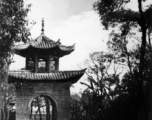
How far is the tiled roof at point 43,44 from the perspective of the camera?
1989 centimetres


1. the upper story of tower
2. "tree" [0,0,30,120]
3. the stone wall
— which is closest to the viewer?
"tree" [0,0,30,120]

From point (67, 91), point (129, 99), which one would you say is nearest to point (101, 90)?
point (67, 91)

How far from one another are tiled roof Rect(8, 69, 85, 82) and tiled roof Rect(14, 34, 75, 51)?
1862mm

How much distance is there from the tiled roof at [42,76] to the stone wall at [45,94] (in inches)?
19.1

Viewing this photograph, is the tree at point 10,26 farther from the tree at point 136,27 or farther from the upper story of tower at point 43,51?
the upper story of tower at point 43,51

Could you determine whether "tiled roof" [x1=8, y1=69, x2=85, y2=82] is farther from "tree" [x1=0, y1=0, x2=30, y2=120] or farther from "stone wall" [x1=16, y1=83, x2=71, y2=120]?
"tree" [x1=0, y1=0, x2=30, y2=120]

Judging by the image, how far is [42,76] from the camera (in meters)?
19.4

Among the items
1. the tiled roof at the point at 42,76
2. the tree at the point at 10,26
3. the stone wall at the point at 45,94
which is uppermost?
the tree at the point at 10,26

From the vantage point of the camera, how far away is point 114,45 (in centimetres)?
1723

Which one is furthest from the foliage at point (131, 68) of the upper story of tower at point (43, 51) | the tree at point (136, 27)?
the upper story of tower at point (43, 51)

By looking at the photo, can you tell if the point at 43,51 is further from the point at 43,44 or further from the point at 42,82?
the point at 42,82

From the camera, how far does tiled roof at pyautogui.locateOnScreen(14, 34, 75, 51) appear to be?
65.3 feet

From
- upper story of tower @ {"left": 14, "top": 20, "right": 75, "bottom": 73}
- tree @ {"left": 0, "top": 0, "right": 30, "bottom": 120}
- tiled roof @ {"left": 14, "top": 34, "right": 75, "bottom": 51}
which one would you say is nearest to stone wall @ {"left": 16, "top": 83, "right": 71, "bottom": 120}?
upper story of tower @ {"left": 14, "top": 20, "right": 75, "bottom": 73}

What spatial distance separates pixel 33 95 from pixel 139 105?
10.2m
